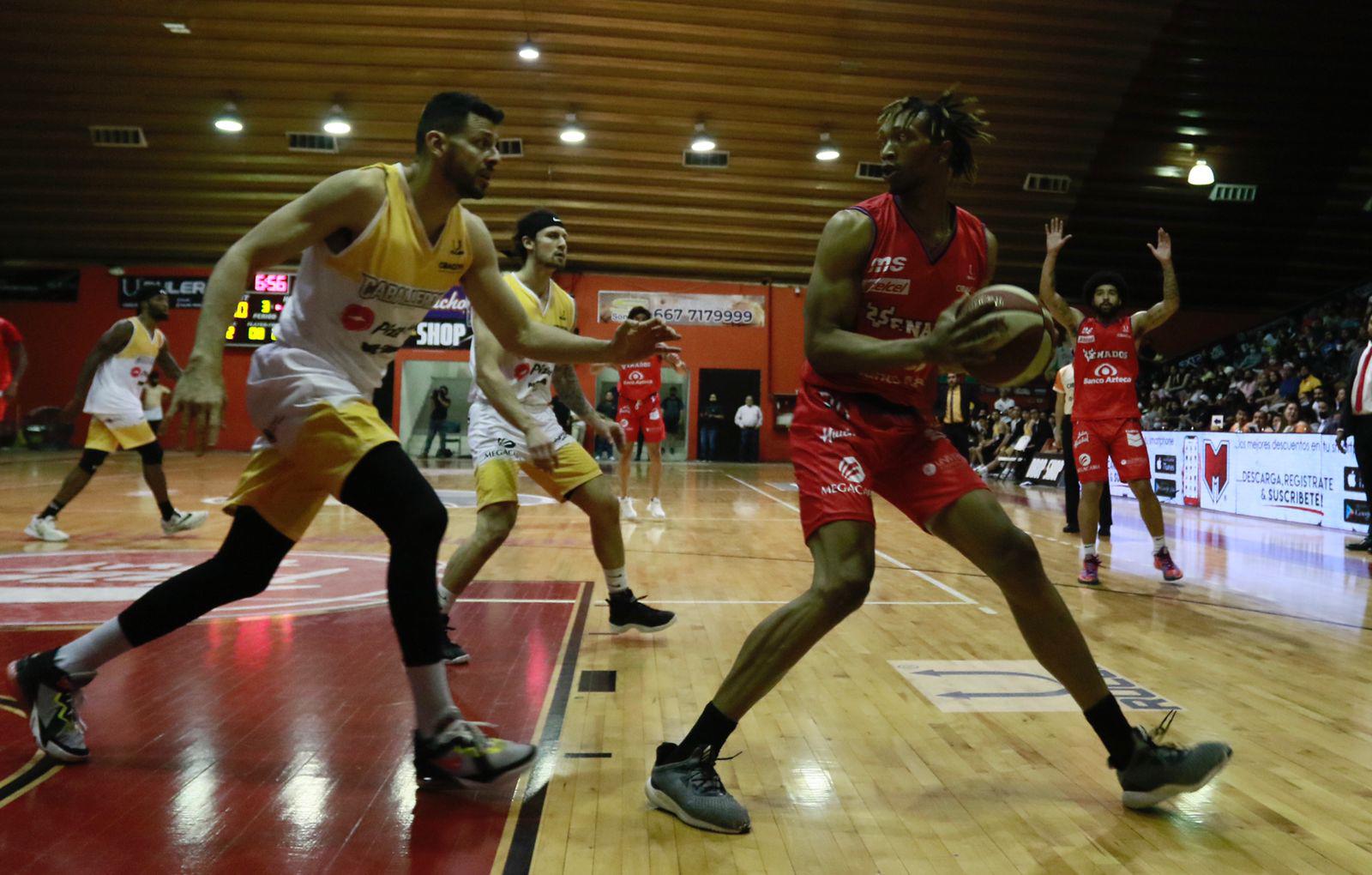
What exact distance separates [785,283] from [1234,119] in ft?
31.6

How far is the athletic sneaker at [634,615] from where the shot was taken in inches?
175

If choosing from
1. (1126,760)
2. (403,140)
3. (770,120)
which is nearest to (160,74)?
(403,140)

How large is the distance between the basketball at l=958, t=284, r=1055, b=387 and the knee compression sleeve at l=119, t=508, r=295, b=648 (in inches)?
79.0

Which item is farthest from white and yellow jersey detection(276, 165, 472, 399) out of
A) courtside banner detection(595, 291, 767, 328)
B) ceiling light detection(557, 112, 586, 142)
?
courtside banner detection(595, 291, 767, 328)

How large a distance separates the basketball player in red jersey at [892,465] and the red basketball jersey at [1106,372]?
13.5 ft

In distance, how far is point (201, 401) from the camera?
232cm

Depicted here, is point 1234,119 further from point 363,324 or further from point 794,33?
point 363,324

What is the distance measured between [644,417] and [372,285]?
326 inches

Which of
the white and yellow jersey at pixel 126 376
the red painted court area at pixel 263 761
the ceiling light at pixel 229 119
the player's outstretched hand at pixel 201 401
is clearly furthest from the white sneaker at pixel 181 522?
the ceiling light at pixel 229 119

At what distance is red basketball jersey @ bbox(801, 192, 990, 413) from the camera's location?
8.64ft

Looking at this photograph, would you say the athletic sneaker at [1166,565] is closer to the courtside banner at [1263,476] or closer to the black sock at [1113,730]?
the courtside banner at [1263,476]

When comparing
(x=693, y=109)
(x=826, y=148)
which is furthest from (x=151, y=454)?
(x=826, y=148)

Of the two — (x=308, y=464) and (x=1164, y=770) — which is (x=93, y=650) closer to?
(x=308, y=464)

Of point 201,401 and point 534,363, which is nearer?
point 201,401
